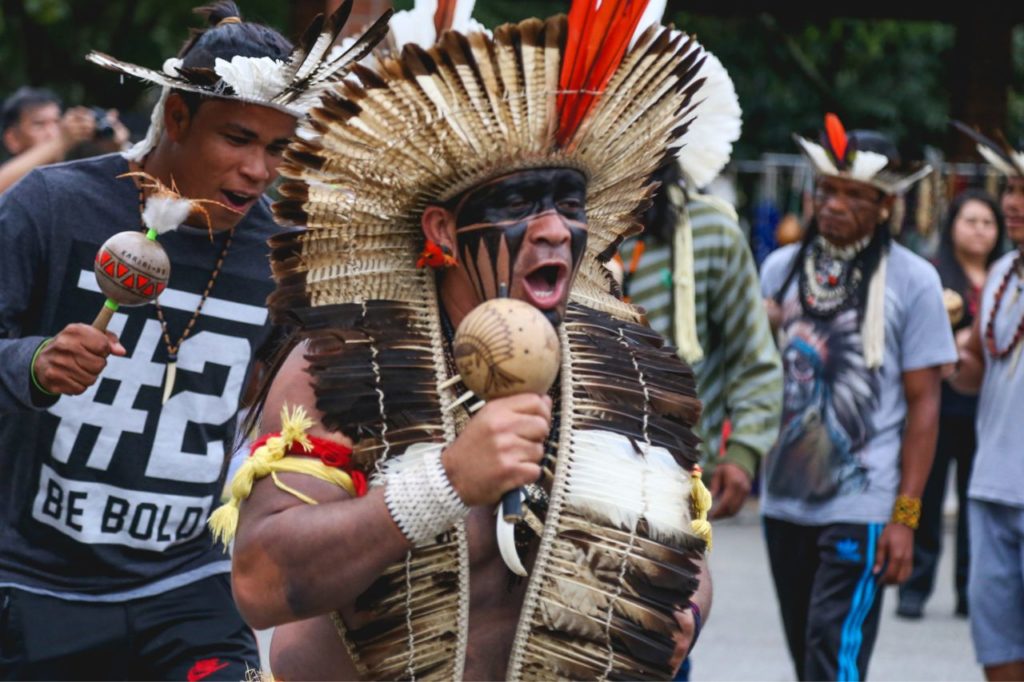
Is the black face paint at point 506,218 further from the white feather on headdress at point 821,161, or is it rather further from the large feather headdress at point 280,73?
the white feather on headdress at point 821,161

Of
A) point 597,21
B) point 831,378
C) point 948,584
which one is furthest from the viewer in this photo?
point 948,584

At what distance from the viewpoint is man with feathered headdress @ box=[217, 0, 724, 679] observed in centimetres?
277

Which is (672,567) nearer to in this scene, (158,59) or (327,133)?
(327,133)

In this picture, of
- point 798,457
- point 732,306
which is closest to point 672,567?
point 732,306

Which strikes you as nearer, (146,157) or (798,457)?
(146,157)

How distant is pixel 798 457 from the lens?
249 inches

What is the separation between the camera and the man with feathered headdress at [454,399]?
9.09ft

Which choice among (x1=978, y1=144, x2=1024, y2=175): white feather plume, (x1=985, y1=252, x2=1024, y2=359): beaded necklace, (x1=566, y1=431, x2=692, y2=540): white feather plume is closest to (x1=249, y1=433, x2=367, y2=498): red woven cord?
(x1=566, y1=431, x2=692, y2=540): white feather plume

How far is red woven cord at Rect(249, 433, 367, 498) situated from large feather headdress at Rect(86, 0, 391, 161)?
0.98m

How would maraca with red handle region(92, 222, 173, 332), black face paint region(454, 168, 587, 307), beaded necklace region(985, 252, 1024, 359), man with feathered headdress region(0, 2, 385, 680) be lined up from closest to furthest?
black face paint region(454, 168, 587, 307), maraca with red handle region(92, 222, 173, 332), man with feathered headdress region(0, 2, 385, 680), beaded necklace region(985, 252, 1024, 359)

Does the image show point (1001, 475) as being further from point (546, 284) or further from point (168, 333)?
point (546, 284)

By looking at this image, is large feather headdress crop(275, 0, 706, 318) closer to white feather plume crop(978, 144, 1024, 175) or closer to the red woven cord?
the red woven cord

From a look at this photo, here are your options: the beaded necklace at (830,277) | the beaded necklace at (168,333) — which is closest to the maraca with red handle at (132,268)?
the beaded necklace at (168,333)

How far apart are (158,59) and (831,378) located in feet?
39.9
